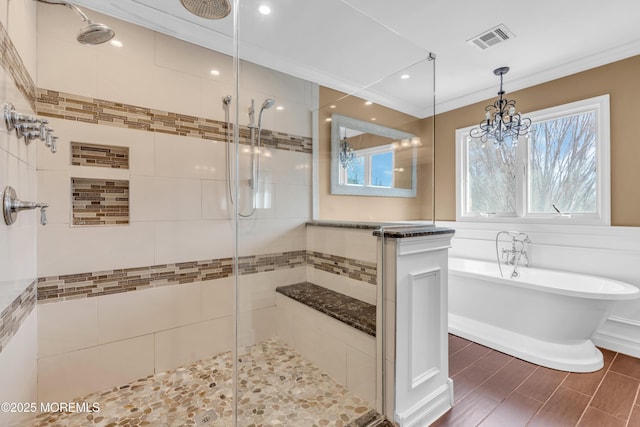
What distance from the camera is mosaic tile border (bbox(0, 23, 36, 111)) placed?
3.50 feet

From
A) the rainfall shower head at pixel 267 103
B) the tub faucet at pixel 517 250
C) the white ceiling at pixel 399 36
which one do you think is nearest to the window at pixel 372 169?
the white ceiling at pixel 399 36

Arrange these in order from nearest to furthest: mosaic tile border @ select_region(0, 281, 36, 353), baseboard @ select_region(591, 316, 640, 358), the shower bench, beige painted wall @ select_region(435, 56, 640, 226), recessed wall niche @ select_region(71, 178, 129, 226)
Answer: mosaic tile border @ select_region(0, 281, 36, 353)
the shower bench
recessed wall niche @ select_region(71, 178, 129, 226)
baseboard @ select_region(591, 316, 640, 358)
beige painted wall @ select_region(435, 56, 640, 226)

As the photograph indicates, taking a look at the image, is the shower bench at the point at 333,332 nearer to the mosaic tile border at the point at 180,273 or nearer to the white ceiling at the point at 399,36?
the mosaic tile border at the point at 180,273

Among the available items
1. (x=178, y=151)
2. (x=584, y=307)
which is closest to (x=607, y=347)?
(x=584, y=307)

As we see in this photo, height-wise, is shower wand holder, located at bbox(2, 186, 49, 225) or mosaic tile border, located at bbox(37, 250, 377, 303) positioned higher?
shower wand holder, located at bbox(2, 186, 49, 225)

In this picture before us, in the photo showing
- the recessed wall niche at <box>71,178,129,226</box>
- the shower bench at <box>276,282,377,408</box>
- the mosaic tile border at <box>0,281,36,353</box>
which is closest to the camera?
the mosaic tile border at <box>0,281,36,353</box>

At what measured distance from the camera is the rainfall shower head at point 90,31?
1391 millimetres

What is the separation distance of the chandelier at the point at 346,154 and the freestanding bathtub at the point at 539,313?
1.37m

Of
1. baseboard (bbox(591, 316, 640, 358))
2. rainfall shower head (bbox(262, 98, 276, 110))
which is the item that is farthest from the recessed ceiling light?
baseboard (bbox(591, 316, 640, 358))

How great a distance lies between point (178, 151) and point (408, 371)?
77.2 inches

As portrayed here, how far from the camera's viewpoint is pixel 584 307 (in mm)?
1919

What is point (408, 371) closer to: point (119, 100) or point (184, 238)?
point (184, 238)

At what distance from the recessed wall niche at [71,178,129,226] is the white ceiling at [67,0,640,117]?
3.34ft

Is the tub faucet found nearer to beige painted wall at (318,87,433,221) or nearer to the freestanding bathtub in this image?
the freestanding bathtub
